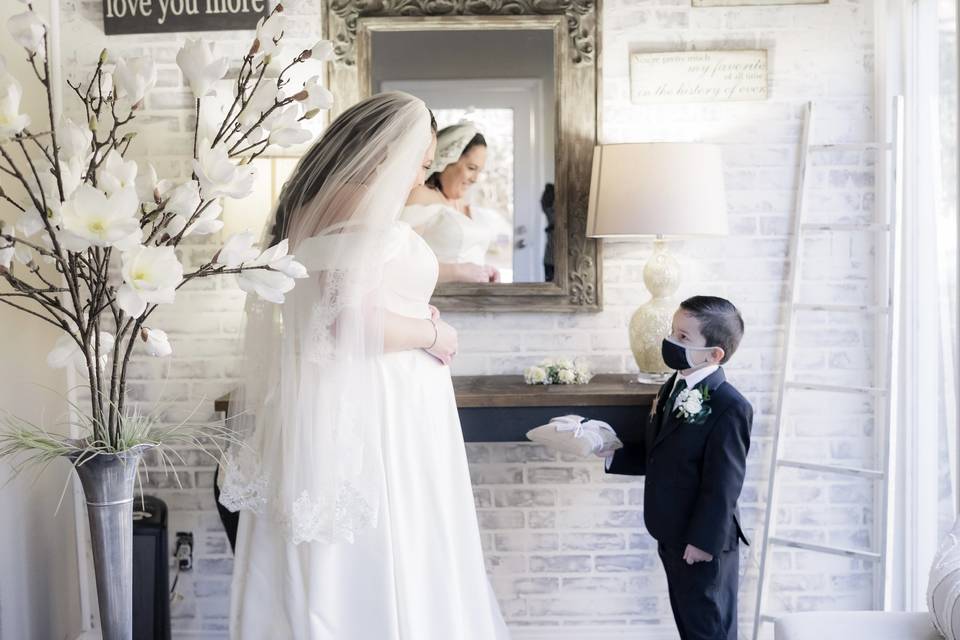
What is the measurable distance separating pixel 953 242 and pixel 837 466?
2.92ft

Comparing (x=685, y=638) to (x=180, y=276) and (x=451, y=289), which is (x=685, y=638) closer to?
(x=451, y=289)

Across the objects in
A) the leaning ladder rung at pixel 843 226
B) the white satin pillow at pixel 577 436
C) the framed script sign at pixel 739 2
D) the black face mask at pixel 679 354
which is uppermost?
the framed script sign at pixel 739 2

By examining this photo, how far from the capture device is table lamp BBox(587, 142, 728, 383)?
115 inches

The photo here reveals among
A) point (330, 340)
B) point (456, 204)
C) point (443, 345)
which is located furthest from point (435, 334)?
point (456, 204)

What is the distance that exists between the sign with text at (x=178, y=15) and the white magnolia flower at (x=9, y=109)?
7.05 ft

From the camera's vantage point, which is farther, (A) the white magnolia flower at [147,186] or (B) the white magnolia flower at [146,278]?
(A) the white magnolia flower at [147,186]

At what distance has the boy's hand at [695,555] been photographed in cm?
241

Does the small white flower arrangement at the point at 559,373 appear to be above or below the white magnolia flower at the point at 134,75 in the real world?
below

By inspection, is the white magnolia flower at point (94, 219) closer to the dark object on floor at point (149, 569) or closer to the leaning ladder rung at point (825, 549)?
the dark object on floor at point (149, 569)

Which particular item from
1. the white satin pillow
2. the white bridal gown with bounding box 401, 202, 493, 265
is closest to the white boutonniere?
the white satin pillow

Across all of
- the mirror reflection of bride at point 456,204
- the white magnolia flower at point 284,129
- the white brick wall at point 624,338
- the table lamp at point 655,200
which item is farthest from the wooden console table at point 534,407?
the white magnolia flower at point 284,129

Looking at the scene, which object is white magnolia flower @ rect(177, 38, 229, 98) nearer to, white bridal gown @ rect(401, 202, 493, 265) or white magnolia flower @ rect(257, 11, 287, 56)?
white magnolia flower @ rect(257, 11, 287, 56)

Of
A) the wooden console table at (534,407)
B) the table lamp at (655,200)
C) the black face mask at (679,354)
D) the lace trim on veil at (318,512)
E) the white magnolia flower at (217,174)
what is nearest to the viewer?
the white magnolia flower at (217,174)

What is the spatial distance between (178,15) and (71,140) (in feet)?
7.30
